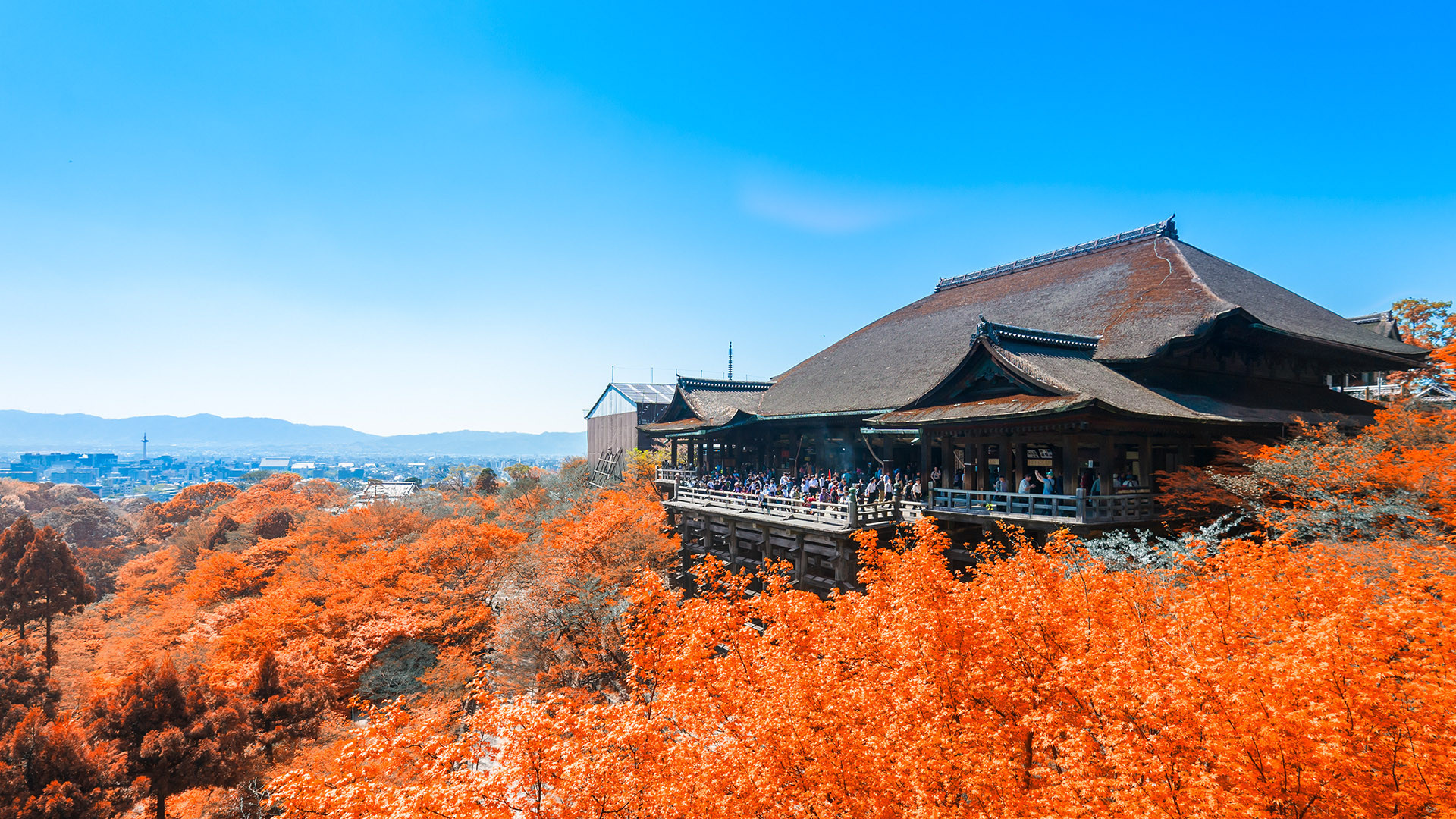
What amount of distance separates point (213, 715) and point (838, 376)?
86.4 ft

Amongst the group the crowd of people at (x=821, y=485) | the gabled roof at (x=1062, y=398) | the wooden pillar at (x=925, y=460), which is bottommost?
the crowd of people at (x=821, y=485)

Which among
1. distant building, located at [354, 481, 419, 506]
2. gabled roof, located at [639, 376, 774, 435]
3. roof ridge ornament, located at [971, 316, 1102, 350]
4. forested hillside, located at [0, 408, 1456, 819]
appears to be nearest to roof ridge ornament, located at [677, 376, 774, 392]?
gabled roof, located at [639, 376, 774, 435]

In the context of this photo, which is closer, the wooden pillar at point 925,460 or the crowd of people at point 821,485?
the wooden pillar at point 925,460

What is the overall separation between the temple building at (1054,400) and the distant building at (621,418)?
17.7 meters

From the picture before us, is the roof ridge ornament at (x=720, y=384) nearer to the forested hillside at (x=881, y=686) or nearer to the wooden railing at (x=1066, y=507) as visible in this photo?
the forested hillside at (x=881, y=686)

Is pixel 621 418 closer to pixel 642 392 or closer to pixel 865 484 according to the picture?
pixel 642 392

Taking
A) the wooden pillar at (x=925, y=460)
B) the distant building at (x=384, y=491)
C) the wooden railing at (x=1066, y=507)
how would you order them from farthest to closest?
1. the distant building at (x=384, y=491)
2. the wooden pillar at (x=925, y=460)
3. the wooden railing at (x=1066, y=507)

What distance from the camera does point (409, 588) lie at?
26781 millimetres

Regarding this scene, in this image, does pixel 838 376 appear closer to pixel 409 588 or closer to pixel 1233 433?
pixel 1233 433

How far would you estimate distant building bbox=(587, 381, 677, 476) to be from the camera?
164 feet

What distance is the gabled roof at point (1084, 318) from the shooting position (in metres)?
20.5

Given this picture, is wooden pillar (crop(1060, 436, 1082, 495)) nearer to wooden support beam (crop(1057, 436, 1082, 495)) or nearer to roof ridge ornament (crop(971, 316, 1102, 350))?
wooden support beam (crop(1057, 436, 1082, 495))

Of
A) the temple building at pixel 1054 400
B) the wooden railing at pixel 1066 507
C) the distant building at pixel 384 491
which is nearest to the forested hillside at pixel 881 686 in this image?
the wooden railing at pixel 1066 507

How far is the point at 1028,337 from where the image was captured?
62.1ft
